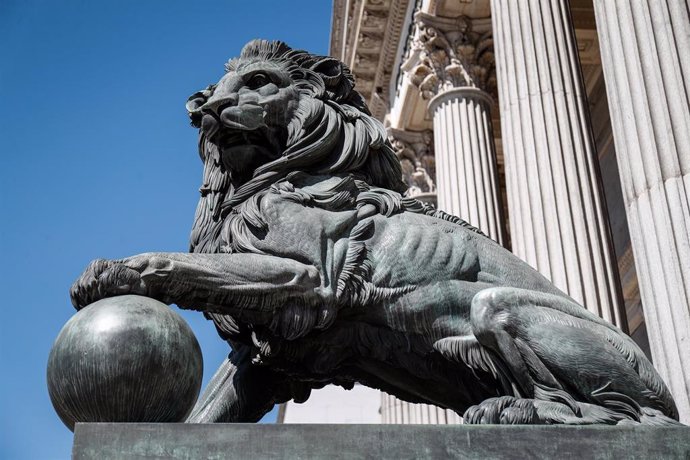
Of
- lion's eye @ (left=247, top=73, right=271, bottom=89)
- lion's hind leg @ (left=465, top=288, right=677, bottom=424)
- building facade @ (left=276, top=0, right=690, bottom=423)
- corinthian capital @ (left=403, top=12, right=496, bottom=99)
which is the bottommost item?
lion's hind leg @ (left=465, top=288, right=677, bottom=424)

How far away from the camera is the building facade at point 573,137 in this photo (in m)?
7.19

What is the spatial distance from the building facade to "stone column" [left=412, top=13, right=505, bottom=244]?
0.03m

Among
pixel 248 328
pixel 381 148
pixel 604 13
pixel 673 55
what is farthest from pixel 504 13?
pixel 248 328

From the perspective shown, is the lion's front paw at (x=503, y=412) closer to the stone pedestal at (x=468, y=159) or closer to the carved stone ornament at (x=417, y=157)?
the stone pedestal at (x=468, y=159)

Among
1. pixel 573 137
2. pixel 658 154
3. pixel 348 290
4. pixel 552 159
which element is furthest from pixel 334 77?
pixel 573 137

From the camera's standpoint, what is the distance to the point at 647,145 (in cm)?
754

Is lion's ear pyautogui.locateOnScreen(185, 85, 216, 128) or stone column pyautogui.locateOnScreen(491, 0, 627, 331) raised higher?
stone column pyautogui.locateOnScreen(491, 0, 627, 331)

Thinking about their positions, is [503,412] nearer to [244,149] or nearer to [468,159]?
[244,149]

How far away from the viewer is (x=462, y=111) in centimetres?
1612

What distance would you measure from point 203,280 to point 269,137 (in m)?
0.90

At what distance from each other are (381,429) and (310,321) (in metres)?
0.61

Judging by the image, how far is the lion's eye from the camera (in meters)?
4.16

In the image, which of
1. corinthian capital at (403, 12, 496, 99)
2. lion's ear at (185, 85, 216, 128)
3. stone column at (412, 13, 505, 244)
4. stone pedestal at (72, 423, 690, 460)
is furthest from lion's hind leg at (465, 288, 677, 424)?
corinthian capital at (403, 12, 496, 99)

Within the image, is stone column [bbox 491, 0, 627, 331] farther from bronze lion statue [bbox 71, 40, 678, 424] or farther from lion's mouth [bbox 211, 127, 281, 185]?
lion's mouth [bbox 211, 127, 281, 185]
